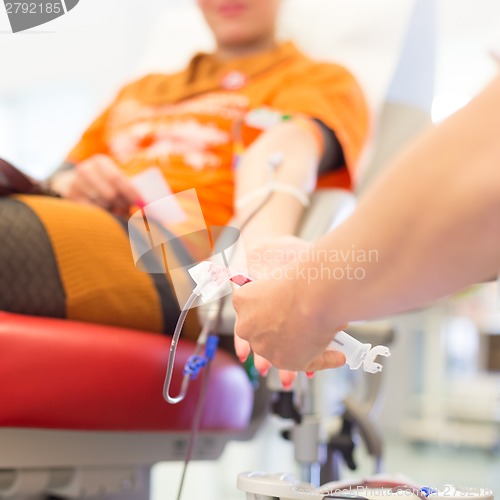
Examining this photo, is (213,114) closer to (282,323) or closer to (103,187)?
(103,187)

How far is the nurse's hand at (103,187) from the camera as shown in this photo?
0.76 m

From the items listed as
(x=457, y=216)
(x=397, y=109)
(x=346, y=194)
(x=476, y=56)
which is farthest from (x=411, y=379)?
(x=457, y=216)

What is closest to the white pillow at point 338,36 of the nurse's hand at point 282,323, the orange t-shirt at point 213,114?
the orange t-shirt at point 213,114

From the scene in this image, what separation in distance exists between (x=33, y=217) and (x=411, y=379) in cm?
290

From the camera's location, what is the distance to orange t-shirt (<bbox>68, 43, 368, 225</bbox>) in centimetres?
85

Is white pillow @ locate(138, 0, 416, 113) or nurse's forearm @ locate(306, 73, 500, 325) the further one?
white pillow @ locate(138, 0, 416, 113)

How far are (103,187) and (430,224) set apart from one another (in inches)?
21.1

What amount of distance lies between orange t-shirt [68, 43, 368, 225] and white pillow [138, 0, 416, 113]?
11cm

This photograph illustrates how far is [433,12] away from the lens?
44.6 inches

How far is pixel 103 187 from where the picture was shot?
0.79m

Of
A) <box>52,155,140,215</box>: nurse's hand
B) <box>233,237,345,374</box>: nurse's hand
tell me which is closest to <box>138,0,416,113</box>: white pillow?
<box>52,155,140,215</box>: nurse's hand

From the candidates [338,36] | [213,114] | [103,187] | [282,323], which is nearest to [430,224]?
[282,323]

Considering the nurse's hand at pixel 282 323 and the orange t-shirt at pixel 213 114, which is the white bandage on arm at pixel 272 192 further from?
the nurse's hand at pixel 282 323

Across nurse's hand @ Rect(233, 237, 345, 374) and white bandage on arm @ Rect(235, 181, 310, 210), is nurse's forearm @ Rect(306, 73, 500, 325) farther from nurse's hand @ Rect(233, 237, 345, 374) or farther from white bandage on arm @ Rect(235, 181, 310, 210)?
white bandage on arm @ Rect(235, 181, 310, 210)
